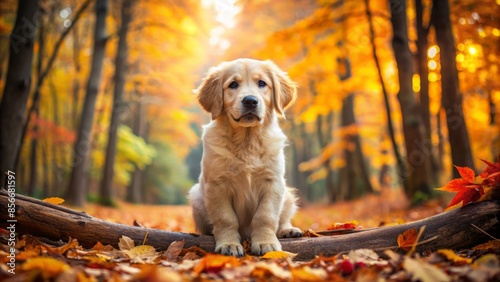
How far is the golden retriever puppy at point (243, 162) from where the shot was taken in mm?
3178

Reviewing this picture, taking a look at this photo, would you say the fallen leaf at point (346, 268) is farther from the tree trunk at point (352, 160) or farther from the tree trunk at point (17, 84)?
the tree trunk at point (352, 160)

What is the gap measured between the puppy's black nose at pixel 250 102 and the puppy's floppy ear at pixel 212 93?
335mm

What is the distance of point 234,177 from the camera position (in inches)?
128

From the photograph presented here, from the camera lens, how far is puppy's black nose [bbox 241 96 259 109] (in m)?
3.32

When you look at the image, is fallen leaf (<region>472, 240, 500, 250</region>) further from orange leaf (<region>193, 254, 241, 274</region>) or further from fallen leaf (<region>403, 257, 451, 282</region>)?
orange leaf (<region>193, 254, 241, 274</region>)

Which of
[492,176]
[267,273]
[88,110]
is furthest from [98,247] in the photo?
[88,110]

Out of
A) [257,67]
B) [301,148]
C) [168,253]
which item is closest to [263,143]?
[257,67]

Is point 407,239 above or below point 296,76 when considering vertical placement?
below

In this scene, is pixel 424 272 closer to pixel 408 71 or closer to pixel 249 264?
pixel 249 264

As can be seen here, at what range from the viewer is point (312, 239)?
2975 mm

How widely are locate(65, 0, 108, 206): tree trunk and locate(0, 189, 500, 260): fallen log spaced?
7860mm

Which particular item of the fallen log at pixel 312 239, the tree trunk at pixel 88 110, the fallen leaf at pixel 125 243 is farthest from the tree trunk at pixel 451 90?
the tree trunk at pixel 88 110

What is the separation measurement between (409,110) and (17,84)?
21.3 feet

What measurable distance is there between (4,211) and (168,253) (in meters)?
1.14
